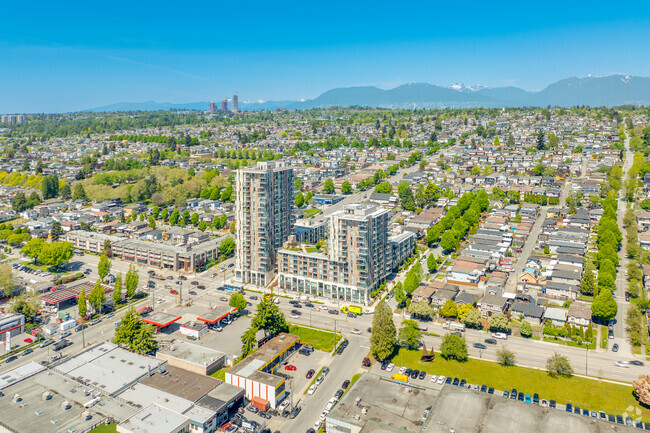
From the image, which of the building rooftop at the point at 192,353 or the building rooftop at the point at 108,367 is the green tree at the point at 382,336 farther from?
the building rooftop at the point at 108,367

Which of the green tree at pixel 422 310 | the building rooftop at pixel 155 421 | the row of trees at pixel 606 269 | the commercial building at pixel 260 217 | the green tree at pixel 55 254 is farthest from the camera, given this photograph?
the green tree at pixel 55 254

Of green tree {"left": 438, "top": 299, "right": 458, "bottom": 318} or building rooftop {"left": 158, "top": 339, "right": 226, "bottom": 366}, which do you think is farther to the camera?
green tree {"left": 438, "top": 299, "right": 458, "bottom": 318}

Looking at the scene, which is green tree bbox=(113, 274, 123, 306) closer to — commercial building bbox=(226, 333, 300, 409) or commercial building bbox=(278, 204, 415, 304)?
commercial building bbox=(278, 204, 415, 304)

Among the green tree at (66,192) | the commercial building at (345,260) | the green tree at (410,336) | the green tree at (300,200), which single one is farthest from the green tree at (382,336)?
the green tree at (66,192)

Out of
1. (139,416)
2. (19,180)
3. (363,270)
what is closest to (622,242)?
(363,270)

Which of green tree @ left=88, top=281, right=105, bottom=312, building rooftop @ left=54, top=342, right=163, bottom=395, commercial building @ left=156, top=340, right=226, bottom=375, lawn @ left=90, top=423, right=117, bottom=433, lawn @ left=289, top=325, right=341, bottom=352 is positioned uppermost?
green tree @ left=88, top=281, right=105, bottom=312

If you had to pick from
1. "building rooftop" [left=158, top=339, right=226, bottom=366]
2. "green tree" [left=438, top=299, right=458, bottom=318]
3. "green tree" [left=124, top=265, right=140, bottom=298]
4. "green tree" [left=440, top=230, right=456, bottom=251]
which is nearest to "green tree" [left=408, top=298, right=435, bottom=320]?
"green tree" [left=438, top=299, right=458, bottom=318]

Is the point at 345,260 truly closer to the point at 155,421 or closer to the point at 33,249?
the point at 155,421

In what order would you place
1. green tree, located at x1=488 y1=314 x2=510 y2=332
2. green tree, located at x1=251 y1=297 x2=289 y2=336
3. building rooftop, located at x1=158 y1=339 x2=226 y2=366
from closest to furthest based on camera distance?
1. building rooftop, located at x1=158 y1=339 x2=226 y2=366
2. green tree, located at x1=251 y1=297 x2=289 y2=336
3. green tree, located at x1=488 y1=314 x2=510 y2=332
